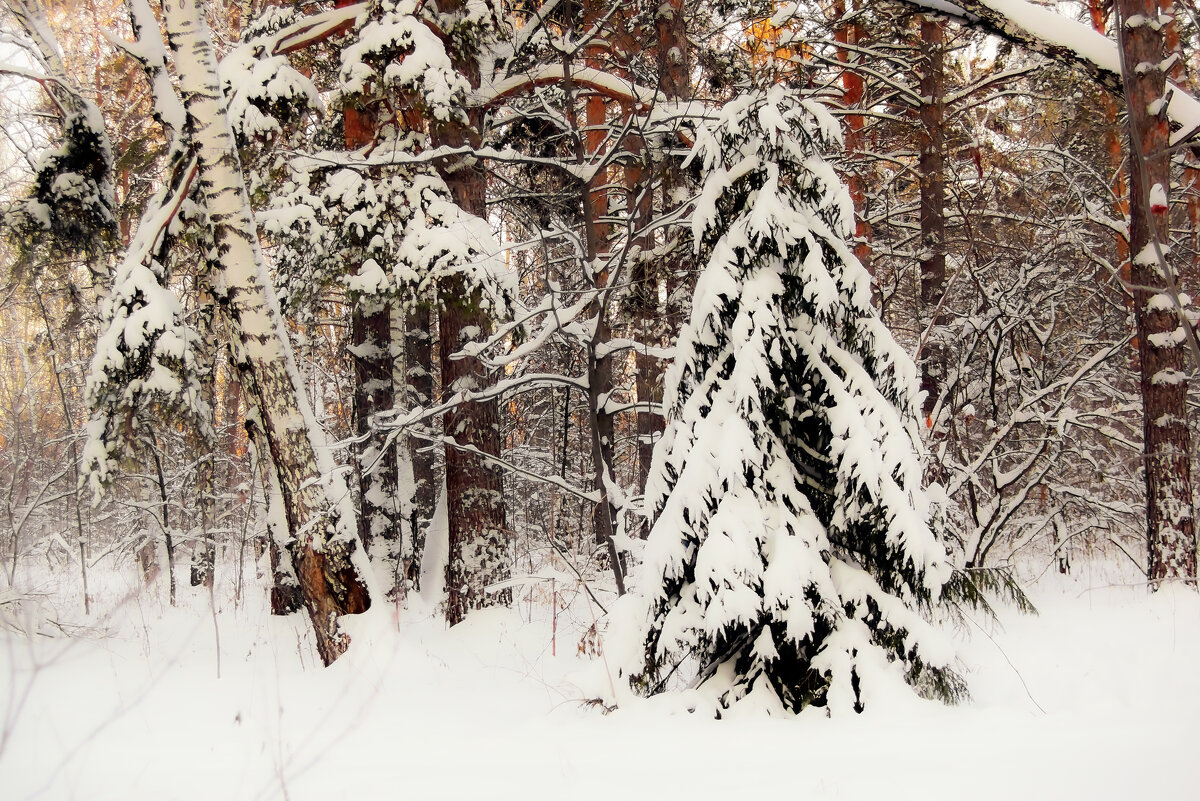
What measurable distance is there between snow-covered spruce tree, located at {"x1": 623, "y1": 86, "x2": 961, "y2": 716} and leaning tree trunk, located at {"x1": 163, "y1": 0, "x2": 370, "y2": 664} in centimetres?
257

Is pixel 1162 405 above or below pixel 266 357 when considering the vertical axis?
below

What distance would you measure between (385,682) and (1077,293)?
11.7 metres

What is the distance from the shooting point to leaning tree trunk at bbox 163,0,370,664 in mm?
5016

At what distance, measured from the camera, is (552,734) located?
3398mm

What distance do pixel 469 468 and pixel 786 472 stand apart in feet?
12.7

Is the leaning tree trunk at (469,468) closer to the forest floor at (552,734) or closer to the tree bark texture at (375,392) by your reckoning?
the forest floor at (552,734)

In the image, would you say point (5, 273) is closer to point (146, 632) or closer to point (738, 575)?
point (146, 632)

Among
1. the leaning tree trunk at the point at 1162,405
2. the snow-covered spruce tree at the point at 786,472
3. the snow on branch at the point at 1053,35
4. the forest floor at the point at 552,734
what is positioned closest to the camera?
the forest floor at the point at 552,734

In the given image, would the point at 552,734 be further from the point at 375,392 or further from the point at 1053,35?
the point at 375,392

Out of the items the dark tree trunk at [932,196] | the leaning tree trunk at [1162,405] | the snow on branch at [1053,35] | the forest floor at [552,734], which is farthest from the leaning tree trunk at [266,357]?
the leaning tree trunk at [1162,405]

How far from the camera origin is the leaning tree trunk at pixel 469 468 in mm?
6594

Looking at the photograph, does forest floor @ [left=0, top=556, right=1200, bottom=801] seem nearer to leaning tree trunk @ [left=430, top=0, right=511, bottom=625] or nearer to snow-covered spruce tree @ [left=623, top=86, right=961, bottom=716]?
snow-covered spruce tree @ [left=623, top=86, right=961, bottom=716]

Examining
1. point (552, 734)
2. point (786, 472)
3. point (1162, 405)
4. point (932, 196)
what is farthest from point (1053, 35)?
point (552, 734)

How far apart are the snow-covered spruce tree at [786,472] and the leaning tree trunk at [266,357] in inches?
101
